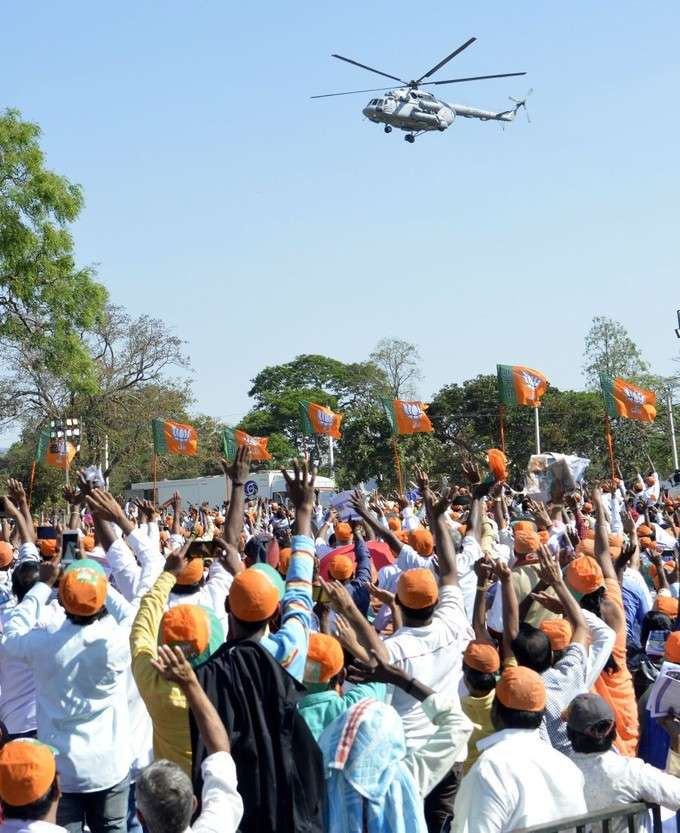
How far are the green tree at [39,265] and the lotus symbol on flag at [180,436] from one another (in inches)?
174

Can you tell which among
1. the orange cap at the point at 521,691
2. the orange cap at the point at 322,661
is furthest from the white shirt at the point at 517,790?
the orange cap at the point at 322,661

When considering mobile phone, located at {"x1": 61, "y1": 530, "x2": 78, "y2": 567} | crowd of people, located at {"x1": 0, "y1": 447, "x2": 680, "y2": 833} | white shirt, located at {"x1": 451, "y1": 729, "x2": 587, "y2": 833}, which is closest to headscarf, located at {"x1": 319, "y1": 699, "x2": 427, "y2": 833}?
crowd of people, located at {"x1": 0, "y1": 447, "x2": 680, "y2": 833}

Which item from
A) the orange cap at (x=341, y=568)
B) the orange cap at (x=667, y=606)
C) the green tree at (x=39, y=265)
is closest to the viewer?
the orange cap at (x=667, y=606)

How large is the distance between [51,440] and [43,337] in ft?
15.0

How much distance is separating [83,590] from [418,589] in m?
1.47

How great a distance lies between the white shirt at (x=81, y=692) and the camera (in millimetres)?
4719

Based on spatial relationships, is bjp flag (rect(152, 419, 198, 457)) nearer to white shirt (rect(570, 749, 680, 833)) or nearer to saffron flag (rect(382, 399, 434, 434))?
saffron flag (rect(382, 399, 434, 434))

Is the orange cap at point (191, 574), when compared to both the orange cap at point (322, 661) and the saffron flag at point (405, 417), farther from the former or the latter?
the saffron flag at point (405, 417)

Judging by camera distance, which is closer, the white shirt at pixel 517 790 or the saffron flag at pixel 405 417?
the white shirt at pixel 517 790

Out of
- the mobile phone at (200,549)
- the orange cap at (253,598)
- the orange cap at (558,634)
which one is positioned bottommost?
the orange cap at (558,634)

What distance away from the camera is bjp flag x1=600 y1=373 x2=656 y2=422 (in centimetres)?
2481

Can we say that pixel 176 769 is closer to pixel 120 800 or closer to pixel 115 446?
pixel 120 800

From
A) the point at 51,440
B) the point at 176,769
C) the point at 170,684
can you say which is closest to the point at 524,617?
the point at 170,684

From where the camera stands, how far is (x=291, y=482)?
4977mm
